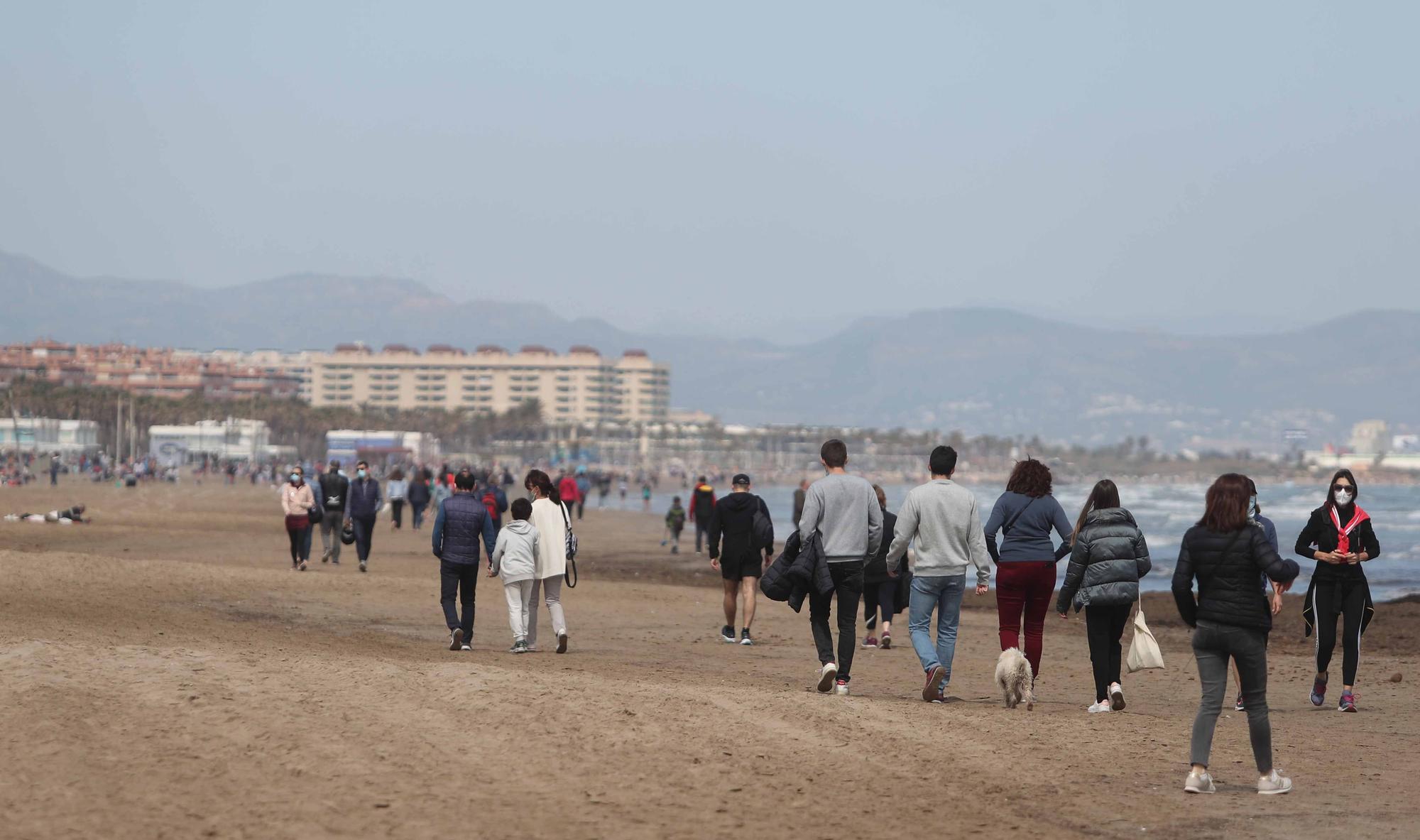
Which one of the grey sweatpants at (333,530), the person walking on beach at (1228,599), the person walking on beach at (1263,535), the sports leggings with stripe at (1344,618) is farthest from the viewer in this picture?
the grey sweatpants at (333,530)

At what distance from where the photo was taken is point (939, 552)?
436 inches

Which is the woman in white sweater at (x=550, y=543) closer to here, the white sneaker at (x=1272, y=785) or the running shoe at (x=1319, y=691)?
the running shoe at (x=1319, y=691)

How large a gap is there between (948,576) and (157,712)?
499cm

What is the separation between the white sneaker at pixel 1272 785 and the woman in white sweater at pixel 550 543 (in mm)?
6774

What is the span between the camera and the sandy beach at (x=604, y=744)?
754cm

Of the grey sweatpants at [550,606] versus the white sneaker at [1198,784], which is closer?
the white sneaker at [1198,784]

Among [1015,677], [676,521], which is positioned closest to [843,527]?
[1015,677]

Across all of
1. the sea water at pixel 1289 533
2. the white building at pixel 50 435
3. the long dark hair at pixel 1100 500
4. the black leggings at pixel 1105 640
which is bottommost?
the sea water at pixel 1289 533

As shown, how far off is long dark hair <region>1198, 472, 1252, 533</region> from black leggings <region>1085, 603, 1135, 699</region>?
2587mm

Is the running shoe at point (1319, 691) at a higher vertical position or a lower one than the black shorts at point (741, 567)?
lower

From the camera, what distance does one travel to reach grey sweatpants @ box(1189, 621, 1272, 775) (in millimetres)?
8266

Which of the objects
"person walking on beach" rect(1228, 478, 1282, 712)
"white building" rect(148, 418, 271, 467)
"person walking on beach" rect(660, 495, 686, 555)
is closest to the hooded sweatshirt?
"person walking on beach" rect(1228, 478, 1282, 712)

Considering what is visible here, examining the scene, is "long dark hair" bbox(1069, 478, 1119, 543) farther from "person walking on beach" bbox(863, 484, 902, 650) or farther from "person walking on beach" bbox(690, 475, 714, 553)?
"person walking on beach" bbox(690, 475, 714, 553)

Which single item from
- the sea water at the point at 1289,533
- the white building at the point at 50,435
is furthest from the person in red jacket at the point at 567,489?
the white building at the point at 50,435
